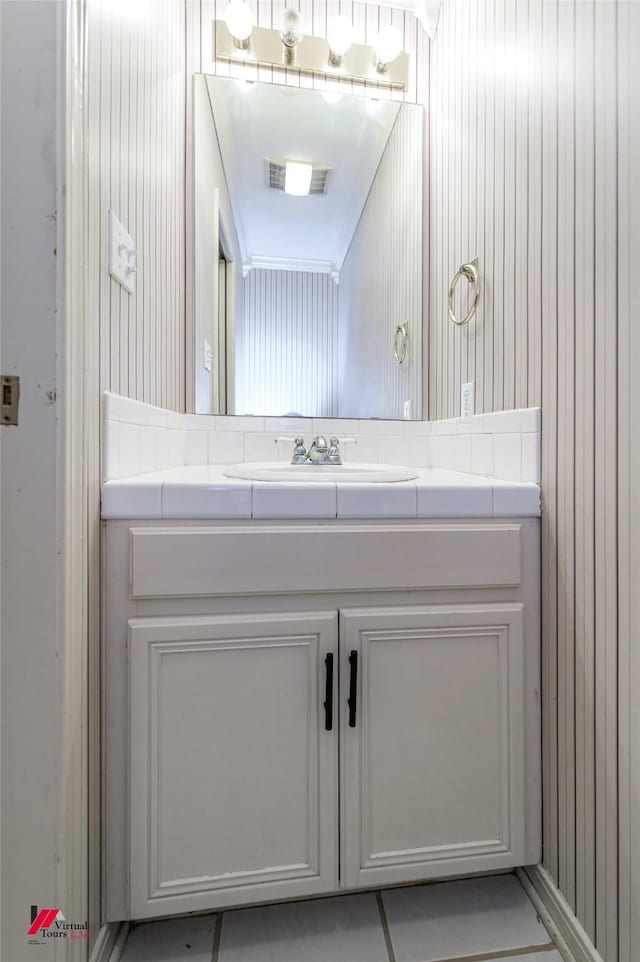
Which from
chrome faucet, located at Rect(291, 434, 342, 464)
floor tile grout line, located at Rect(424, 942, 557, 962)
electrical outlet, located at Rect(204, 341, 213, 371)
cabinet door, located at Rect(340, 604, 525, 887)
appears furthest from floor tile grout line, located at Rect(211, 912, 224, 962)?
electrical outlet, located at Rect(204, 341, 213, 371)

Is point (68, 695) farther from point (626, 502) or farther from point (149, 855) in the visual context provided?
point (626, 502)

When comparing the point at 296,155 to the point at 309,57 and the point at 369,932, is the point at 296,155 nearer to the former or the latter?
the point at 309,57

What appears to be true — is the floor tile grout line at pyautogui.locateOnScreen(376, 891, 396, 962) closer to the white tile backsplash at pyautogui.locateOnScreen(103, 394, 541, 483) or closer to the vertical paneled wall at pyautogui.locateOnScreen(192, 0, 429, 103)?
the white tile backsplash at pyautogui.locateOnScreen(103, 394, 541, 483)

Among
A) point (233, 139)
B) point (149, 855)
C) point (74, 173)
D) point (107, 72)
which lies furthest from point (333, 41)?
point (149, 855)

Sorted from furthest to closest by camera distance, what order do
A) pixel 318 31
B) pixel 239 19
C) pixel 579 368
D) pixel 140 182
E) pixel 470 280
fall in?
pixel 318 31
pixel 239 19
pixel 470 280
pixel 140 182
pixel 579 368

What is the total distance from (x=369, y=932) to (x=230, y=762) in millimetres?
455

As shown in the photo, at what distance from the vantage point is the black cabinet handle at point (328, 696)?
860 millimetres

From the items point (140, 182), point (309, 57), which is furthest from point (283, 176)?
point (140, 182)

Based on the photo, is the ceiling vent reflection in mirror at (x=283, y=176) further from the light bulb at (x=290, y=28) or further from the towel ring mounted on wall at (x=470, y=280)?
the towel ring mounted on wall at (x=470, y=280)

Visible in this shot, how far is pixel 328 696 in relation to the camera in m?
0.86

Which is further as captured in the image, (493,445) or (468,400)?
(468,400)

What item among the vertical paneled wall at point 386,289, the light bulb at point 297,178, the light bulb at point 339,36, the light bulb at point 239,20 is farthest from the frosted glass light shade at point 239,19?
the vertical paneled wall at point 386,289

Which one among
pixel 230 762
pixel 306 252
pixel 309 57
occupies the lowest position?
pixel 230 762

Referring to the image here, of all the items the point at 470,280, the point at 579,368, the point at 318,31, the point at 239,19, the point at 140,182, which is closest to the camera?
the point at 579,368
